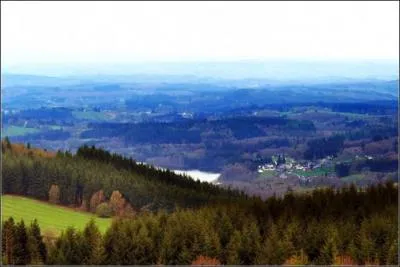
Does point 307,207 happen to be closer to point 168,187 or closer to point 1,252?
point 1,252

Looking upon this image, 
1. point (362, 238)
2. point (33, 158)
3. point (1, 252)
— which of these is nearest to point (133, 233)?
point (1, 252)

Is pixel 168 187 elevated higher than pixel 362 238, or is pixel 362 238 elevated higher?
pixel 362 238

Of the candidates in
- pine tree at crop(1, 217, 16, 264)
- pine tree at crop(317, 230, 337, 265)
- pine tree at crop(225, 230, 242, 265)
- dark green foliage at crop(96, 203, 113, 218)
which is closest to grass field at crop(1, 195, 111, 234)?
dark green foliage at crop(96, 203, 113, 218)

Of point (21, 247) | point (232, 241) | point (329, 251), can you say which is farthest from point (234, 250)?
point (21, 247)

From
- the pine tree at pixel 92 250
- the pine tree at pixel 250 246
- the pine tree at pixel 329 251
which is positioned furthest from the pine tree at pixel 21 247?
the pine tree at pixel 329 251

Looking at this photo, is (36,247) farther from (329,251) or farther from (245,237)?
(329,251)

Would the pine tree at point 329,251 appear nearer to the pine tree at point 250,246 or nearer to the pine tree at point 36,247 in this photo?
the pine tree at point 250,246

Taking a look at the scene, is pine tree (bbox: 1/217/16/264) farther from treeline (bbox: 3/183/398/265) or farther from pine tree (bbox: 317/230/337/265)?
pine tree (bbox: 317/230/337/265)
